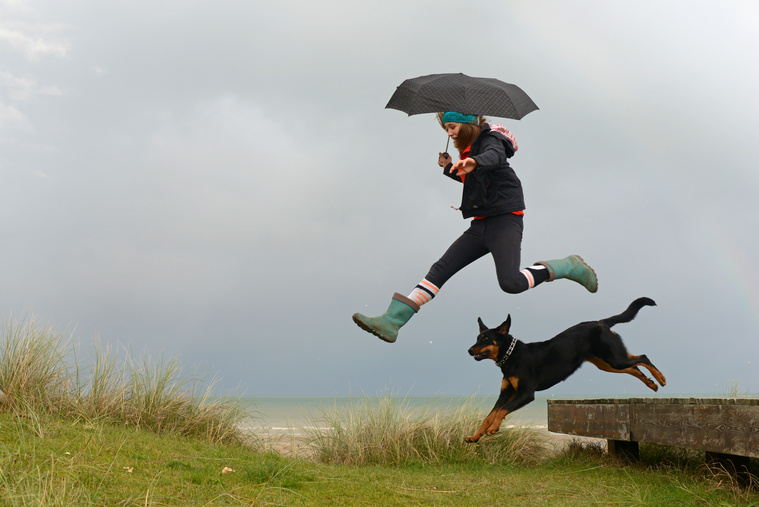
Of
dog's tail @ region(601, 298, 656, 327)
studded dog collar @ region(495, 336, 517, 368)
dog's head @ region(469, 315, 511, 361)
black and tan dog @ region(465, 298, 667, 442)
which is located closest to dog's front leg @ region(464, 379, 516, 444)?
black and tan dog @ region(465, 298, 667, 442)

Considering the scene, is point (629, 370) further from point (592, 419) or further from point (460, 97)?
point (460, 97)

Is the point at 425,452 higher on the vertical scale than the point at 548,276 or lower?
lower

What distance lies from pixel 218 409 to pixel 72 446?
2318 millimetres

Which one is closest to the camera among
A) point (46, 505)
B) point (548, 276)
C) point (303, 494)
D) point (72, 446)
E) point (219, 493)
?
point (46, 505)

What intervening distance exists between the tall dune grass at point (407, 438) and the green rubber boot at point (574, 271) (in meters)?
2.15

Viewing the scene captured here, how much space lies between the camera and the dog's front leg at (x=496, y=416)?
15.3ft

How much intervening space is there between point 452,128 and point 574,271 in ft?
4.98

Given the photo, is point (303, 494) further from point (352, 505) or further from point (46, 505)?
point (46, 505)

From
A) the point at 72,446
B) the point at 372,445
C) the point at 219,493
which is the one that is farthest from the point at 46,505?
the point at 372,445

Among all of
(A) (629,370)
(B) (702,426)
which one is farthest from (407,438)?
(B) (702,426)

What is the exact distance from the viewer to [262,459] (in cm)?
495

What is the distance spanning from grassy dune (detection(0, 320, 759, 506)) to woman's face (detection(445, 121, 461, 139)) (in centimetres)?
263

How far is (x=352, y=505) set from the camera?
388 centimetres

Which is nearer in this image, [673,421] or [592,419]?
[673,421]
